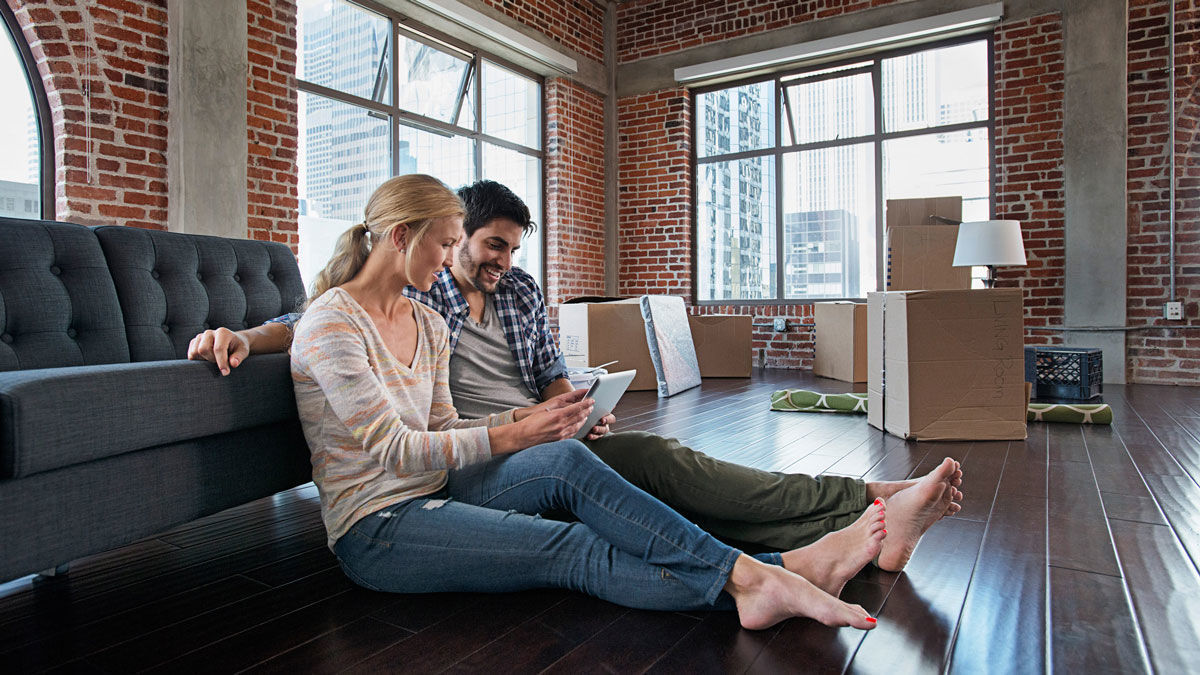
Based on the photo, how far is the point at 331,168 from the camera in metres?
4.86

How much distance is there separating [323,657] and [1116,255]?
572cm

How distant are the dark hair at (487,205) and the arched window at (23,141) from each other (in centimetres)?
282

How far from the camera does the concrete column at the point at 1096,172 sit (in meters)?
5.07

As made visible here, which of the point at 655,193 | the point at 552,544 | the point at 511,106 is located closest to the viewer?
the point at 552,544

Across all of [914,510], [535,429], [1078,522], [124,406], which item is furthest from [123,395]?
[1078,522]


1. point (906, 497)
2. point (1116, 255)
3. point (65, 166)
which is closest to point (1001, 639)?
point (906, 497)

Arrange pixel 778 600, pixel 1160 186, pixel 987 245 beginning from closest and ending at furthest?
pixel 778 600 < pixel 987 245 < pixel 1160 186

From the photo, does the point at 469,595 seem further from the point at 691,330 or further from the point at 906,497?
the point at 691,330

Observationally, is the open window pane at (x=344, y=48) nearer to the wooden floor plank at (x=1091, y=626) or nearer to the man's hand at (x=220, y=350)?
the man's hand at (x=220, y=350)

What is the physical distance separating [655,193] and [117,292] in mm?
5652

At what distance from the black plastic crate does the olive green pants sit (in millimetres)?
3433

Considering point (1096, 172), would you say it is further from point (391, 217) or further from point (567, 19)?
point (391, 217)

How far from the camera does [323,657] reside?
127 cm

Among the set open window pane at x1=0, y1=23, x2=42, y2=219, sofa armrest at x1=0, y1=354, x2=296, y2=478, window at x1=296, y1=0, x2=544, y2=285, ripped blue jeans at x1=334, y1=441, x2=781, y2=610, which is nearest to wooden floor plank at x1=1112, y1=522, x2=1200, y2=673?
ripped blue jeans at x1=334, y1=441, x2=781, y2=610
